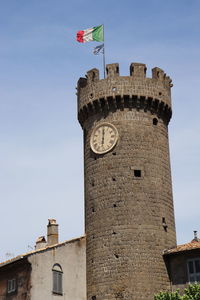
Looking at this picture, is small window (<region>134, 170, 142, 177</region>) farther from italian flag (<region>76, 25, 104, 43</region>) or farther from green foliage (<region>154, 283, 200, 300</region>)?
italian flag (<region>76, 25, 104, 43</region>)

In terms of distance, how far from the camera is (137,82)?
37438 millimetres

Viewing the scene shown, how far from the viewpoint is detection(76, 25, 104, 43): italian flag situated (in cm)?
4016

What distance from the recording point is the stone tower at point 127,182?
110ft

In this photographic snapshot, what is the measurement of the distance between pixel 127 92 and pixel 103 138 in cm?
Result: 340

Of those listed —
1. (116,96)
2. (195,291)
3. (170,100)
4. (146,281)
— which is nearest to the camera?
(195,291)

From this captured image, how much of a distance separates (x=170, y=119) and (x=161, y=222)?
823 centimetres

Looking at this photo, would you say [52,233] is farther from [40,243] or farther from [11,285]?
[11,285]

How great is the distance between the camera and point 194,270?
1275 inches

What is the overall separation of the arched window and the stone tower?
196cm

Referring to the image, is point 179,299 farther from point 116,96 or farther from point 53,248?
point 116,96

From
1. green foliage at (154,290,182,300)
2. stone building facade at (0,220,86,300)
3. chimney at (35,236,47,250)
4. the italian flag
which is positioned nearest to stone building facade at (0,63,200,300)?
stone building facade at (0,220,86,300)

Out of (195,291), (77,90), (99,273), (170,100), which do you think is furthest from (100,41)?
(195,291)

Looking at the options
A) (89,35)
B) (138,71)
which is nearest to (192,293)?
(138,71)

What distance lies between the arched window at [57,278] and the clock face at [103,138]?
788 cm
